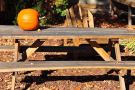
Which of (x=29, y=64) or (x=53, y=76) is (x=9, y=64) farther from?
(x=53, y=76)

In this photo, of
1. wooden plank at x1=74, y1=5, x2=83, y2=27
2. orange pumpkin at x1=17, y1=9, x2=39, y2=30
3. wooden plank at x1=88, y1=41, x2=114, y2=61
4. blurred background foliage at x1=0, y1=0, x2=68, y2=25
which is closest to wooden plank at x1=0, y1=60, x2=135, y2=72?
wooden plank at x1=88, y1=41, x2=114, y2=61

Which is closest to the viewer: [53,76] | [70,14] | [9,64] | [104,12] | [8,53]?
[9,64]

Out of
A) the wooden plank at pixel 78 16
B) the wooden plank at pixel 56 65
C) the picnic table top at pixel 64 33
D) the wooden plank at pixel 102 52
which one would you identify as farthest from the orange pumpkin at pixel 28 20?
the wooden plank at pixel 78 16

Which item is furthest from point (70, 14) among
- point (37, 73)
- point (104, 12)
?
point (104, 12)

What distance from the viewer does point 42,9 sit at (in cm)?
1102

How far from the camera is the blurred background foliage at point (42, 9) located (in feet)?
34.9

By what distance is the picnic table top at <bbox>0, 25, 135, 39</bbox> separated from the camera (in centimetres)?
570

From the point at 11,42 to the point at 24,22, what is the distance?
3.49 metres

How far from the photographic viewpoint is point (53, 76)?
6996 millimetres

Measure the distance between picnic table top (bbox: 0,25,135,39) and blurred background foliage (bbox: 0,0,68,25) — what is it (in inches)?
176

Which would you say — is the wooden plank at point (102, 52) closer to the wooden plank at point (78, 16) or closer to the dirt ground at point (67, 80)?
the dirt ground at point (67, 80)

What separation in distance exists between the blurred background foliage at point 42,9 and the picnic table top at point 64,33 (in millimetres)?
4474

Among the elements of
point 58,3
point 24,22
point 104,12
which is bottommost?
point 104,12

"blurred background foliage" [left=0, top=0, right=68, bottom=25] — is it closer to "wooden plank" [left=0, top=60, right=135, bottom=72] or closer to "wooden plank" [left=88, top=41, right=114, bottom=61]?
"wooden plank" [left=88, top=41, right=114, bottom=61]
